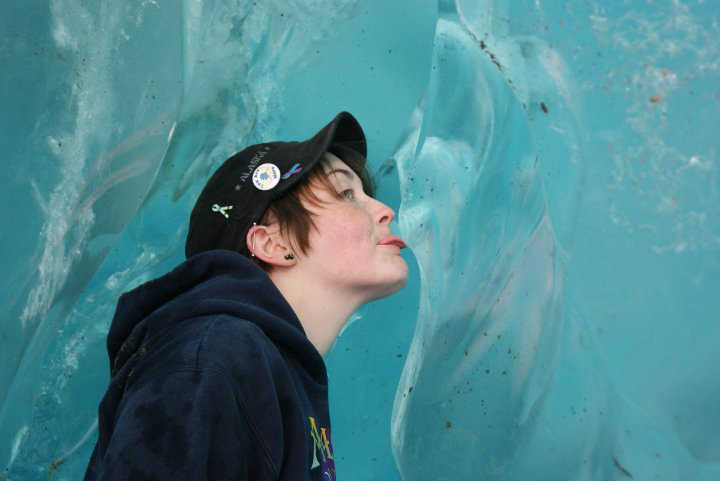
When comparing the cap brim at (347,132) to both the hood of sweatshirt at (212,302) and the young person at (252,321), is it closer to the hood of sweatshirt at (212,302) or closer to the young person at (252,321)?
the young person at (252,321)

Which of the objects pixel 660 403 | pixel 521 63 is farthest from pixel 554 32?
pixel 660 403

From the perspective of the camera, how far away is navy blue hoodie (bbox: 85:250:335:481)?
0.65m

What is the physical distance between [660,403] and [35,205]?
0.89m

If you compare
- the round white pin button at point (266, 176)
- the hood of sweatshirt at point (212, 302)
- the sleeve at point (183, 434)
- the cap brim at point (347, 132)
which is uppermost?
the cap brim at point (347, 132)

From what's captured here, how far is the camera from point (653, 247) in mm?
1025

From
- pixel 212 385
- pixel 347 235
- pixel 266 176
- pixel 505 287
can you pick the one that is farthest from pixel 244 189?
pixel 505 287

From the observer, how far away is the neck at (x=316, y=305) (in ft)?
3.10

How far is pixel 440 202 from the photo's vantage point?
49.4 inches

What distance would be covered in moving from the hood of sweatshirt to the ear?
0.09 meters

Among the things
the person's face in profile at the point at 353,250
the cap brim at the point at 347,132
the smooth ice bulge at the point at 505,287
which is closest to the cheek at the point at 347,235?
the person's face in profile at the point at 353,250

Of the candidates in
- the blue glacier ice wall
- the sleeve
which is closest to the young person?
the sleeve

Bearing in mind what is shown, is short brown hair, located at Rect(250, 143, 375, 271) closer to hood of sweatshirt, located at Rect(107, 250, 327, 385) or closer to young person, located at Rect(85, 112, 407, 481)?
young person, located at Rect(85, 112, 407, 481)

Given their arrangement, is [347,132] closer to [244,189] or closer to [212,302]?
[244,189]

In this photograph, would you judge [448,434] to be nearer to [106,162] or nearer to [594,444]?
[594,444]
